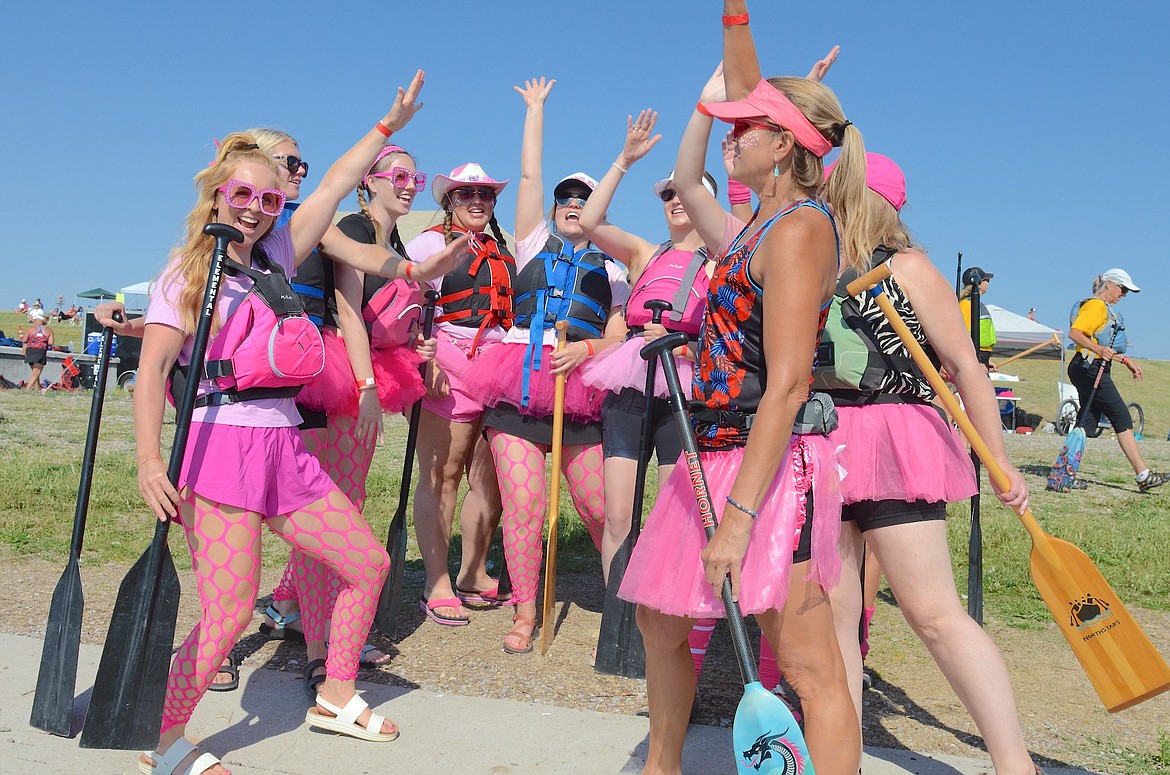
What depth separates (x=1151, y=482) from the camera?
1015 cm

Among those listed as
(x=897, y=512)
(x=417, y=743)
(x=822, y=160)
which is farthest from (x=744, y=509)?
(x=417, y=743)

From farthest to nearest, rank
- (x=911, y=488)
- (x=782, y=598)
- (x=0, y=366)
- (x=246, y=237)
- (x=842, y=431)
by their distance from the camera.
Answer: (x=0, y=366)
(x=246, y=237)
(x=842, y=431)
(x=911, y=488)
(x=782, y=598)

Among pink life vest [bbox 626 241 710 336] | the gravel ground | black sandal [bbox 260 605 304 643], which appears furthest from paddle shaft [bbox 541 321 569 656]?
black sandal [bbox 260 605 304 643]

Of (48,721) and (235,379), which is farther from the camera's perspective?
(48,721)

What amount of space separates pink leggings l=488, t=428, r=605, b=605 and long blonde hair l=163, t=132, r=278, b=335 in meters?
1.98

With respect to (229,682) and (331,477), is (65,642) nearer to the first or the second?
(229,682)

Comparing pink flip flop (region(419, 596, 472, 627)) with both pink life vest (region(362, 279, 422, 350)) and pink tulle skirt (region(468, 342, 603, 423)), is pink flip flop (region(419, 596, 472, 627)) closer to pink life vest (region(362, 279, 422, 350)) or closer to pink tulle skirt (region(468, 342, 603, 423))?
pink tulle skirt (region(468, 342, 603, 423))

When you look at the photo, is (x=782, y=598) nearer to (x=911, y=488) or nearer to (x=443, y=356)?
(x=911, y=488)

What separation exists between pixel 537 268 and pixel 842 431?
2.32 m

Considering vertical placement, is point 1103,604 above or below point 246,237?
below

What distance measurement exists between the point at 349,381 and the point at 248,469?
1.05 meters

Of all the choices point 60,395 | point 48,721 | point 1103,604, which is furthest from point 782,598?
point 60,395

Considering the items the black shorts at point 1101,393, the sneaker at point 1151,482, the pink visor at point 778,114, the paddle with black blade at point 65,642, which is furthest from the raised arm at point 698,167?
the sneaker at point 1151,482

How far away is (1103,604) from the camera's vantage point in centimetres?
315
